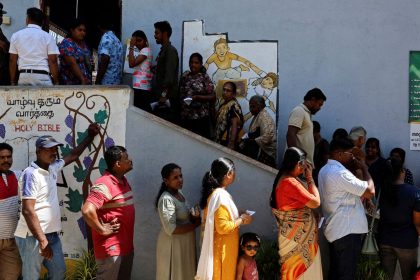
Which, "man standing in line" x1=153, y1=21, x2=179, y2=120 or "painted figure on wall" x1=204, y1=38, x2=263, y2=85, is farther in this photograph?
"painted figure on wall" x1=204, y1=38, x2=263, y2=85

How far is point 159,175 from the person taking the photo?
708cm

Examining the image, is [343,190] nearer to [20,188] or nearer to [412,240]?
[412,240]

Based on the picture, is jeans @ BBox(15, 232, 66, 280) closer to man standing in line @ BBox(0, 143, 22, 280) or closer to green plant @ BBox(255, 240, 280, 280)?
man standing in line @ BBox(0, 143, 22, 280)

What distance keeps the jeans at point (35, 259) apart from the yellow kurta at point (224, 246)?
1572mm

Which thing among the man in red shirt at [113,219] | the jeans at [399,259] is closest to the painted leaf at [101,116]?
the man in red shirt at [113,219]

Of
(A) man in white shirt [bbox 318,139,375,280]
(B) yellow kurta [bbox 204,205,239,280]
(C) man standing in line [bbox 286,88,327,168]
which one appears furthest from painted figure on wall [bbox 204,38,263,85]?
(B) yellow kurta [bbox 204,205,239,280]

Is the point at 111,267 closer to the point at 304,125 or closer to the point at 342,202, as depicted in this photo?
the point at 342,202

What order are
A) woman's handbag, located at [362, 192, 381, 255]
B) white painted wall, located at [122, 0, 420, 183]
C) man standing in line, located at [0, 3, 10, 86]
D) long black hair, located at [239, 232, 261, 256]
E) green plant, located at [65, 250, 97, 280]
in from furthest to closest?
white painted wall, located at [122, 0, 420, 183], man standing in line, located at [0, 3, 10, 86], green plant, located at [65, 250, 97, 280], woman's handbag, located at [362, 192, 381, 255], long black hair, located at [239, 232, 261, 256]

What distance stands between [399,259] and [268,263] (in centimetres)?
137

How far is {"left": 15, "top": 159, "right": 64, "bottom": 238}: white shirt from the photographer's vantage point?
5754mm

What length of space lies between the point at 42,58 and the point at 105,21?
4.68m

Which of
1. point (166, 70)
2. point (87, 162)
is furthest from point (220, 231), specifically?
point (166, 70)

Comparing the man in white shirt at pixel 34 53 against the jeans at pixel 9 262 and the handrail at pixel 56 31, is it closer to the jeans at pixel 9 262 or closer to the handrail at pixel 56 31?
the jeans at pixel 9 262

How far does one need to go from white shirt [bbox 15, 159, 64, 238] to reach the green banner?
525 cm
